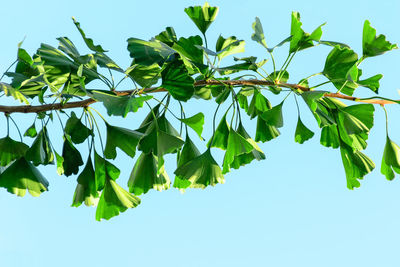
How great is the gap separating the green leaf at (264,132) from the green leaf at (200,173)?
28cm

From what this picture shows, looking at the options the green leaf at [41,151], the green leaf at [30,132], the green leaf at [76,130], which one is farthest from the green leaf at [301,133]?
the green leaf at [30,132]

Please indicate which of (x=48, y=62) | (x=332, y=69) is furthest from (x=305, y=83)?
(x=48, y=62)

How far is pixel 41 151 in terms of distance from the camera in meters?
1.74

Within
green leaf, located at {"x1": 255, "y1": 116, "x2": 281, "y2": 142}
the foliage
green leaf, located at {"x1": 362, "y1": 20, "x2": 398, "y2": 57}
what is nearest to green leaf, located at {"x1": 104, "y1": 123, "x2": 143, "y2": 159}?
the foliage

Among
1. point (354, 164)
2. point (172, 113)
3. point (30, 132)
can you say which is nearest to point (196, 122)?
point (172, 113)

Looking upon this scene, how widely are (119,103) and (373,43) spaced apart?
0.96m

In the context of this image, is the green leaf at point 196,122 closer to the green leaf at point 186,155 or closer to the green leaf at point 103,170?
the green leaf at point 186,155

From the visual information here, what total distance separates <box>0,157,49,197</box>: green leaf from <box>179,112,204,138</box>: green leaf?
554 millimetres

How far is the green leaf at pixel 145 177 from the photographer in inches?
68.2

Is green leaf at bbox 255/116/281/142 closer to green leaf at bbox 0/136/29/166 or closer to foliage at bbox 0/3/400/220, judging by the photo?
foliage at bbox 0/3/400/220

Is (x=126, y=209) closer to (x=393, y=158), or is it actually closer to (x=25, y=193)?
(x=25, y=193)

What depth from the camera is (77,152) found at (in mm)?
1803

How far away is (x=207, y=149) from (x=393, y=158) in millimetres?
717

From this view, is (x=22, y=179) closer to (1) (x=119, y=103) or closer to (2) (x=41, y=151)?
(2) (x=41, y=151)
